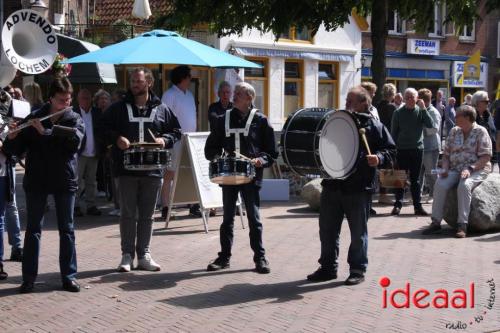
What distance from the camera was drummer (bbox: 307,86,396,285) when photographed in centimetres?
771

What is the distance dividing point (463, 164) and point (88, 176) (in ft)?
17.3

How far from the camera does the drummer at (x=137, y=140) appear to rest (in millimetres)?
8070

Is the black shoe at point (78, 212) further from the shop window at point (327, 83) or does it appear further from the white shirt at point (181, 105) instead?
the shop window at point (327, 83)

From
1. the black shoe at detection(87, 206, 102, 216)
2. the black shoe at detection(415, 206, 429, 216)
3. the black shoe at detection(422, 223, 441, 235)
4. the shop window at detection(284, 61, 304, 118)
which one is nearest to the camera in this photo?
the black shoe at detection(422, 223, 441, 235)

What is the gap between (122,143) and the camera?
7.91 m

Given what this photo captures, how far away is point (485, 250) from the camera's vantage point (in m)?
9.60

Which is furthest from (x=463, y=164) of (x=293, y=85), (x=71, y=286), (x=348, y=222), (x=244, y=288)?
(x=293, y=85)

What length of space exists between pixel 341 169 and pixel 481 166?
3733 millimetres

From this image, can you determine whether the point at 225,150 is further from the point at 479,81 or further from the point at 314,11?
the point at 479,81

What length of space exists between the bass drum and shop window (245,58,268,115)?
17.4 metres

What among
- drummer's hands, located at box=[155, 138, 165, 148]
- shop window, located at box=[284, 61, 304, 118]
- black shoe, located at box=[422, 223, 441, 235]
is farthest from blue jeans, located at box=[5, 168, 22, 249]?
shop window, located at box=[284, 61, 304, 118]

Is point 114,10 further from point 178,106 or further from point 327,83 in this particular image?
point 178,106

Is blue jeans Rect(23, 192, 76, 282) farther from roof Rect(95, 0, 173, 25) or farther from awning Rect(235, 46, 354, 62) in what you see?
roof Rect(95, 0, 173, 25)

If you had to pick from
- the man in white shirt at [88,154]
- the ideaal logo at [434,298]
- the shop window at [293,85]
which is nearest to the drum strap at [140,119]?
the ideaal logo at [434,298]
